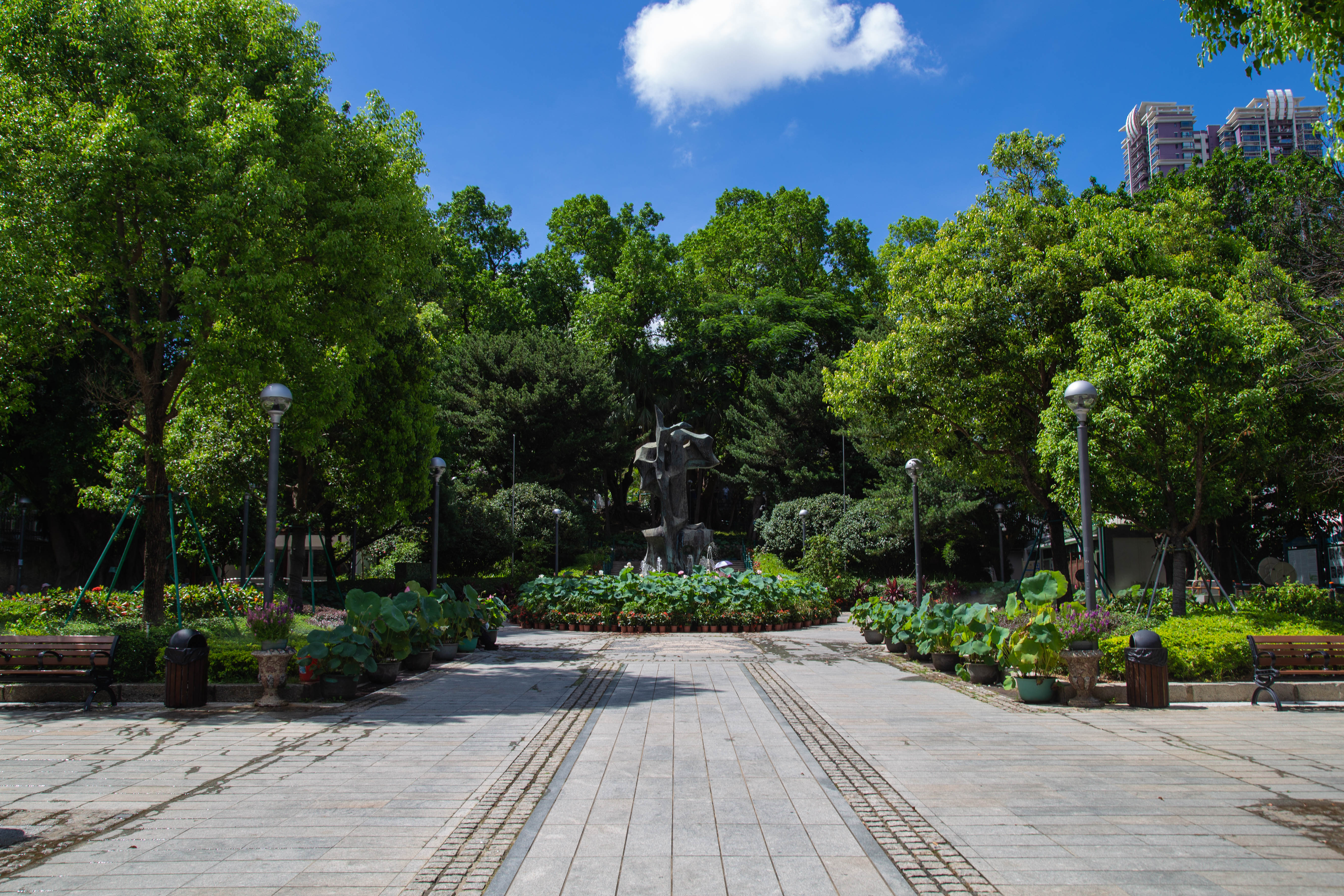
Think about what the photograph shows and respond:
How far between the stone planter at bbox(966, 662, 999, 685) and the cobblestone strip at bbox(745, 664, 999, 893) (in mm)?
3700

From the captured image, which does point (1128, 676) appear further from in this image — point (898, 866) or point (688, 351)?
point (688, 351)

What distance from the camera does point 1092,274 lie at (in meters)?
17.8

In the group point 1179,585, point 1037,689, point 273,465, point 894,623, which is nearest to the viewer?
point 1037,689

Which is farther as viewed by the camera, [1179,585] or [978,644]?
[1179,585]

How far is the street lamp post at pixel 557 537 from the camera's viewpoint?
3197 centimetres

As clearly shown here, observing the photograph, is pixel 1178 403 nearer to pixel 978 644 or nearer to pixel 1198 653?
pixel 1198 653

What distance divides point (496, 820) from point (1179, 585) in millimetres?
14191

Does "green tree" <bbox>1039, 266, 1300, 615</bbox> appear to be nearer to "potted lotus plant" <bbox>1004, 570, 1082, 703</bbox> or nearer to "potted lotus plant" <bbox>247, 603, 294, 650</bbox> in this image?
"potted lotus plant" <bbox>1004, 570, 1082, 703</bbox>

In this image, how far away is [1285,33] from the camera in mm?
7496

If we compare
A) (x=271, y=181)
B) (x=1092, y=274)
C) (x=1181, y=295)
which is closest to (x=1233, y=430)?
(x=1181, y=295)

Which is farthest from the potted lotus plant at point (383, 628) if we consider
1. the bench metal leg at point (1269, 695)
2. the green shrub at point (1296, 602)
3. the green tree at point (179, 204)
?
the green shrub at point (1296, 602)

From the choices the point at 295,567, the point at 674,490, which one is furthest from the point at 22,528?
the point at 674,490

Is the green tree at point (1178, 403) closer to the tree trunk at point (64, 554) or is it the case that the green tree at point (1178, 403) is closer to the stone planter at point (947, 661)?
the stone planter at point (947, 661)

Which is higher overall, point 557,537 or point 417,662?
point 557,537
